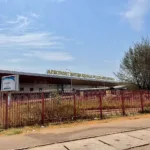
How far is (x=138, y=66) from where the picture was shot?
129 feet

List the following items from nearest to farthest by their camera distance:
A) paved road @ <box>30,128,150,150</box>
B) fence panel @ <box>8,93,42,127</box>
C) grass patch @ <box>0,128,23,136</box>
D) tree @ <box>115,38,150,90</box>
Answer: paved road @ <box>30,128,150,150</box>, grass patch @ <box>0,128,23,136</box>, fence panel @ <box>8,93,42,127</box>, tree @ <box>115,38,150,90</box>

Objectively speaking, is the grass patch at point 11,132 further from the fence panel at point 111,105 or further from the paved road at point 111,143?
the fence panel at point 111,105

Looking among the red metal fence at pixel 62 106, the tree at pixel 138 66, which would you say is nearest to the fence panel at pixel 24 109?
the red metal fence at pixel 62 106

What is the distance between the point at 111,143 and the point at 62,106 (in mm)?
6003

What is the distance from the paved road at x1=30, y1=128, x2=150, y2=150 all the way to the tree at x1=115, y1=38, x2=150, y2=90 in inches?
1189

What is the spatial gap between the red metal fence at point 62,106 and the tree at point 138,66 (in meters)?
21.3

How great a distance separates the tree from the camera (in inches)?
1539

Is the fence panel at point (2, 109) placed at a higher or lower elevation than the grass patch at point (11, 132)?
higher

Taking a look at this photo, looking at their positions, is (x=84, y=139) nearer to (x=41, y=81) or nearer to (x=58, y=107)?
(x=58, y=107)

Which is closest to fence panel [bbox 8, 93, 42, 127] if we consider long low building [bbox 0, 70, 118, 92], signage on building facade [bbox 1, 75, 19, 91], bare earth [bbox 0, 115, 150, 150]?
bare earth [bbox 0, 115, 150, 150]

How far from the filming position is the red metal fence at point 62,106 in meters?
12.9

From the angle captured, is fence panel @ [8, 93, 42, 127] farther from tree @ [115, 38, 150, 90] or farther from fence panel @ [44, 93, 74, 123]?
tree @ [115, 38, 150, 90]

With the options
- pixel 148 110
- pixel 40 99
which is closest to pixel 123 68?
pixel 148 110

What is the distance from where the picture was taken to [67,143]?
29.6 ft
